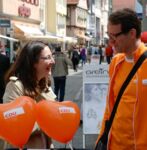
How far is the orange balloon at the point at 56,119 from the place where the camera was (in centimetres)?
356

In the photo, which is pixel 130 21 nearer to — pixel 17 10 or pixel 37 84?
pixel 37 84

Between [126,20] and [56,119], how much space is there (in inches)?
32.3

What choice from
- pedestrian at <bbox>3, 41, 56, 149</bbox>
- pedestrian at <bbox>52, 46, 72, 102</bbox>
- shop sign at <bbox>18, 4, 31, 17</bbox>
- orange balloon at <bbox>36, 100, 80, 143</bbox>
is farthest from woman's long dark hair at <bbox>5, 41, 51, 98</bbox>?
shop sign at <bbox>18, 4, 31, 17</bbox>

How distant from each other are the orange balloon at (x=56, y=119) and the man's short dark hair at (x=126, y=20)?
0.70m

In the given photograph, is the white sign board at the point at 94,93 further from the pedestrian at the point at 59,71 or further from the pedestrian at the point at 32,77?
the pedestrian at the point at 59,71

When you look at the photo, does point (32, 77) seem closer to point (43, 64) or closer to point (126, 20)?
point (43, 64)

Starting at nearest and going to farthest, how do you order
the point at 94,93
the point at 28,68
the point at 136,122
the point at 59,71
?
1. the point at 136,122
2. the point at 28,68
3. the point at 94,93
4. the point at 59,71

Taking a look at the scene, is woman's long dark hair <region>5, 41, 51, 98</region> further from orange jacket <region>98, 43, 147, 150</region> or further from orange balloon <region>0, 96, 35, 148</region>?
orange jacket <region>98, 43, 147, 150</region>

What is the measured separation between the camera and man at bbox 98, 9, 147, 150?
11.1 feet

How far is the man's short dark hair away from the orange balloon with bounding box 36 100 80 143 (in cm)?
70

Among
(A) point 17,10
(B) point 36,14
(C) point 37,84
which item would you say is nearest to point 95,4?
(B) point 36,14

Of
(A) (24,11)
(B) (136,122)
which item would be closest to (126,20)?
(B) (136,122)

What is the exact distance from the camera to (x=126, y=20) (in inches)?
136

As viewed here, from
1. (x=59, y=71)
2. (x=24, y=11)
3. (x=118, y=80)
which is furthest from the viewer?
(x=24, y=11)
